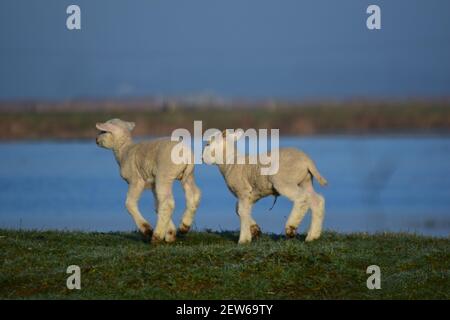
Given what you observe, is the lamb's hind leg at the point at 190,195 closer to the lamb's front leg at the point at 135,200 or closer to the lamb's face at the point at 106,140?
the lamb's front leg at the point at 135,200

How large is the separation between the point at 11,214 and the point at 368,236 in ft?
47.0

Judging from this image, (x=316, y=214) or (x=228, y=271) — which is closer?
(x=228, y=271)

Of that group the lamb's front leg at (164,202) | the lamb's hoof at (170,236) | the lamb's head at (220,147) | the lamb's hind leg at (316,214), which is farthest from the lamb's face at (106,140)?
the lamb's hind leg at (316,214)

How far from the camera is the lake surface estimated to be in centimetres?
2744

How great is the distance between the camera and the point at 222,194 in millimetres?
35844

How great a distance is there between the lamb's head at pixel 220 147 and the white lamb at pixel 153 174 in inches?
13.1

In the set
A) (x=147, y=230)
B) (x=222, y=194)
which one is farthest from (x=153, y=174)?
(x=222, y=194)

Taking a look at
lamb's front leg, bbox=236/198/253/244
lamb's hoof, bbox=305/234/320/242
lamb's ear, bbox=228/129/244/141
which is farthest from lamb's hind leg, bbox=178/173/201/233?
lamb's hoof, bbox=305/234/320/242

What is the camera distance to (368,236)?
18.1 m

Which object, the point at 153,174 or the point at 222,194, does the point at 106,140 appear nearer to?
the point at 153,174

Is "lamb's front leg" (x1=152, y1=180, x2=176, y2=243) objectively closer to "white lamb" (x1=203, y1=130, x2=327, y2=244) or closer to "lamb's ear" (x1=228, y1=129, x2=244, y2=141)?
"white lamb" (x1=203, y1=130, x2=327, y2=244)

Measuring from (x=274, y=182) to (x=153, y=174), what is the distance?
186cm

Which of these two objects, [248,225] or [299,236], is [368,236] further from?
[248,225]

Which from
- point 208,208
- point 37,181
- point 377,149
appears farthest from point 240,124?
Result: point 208,208
